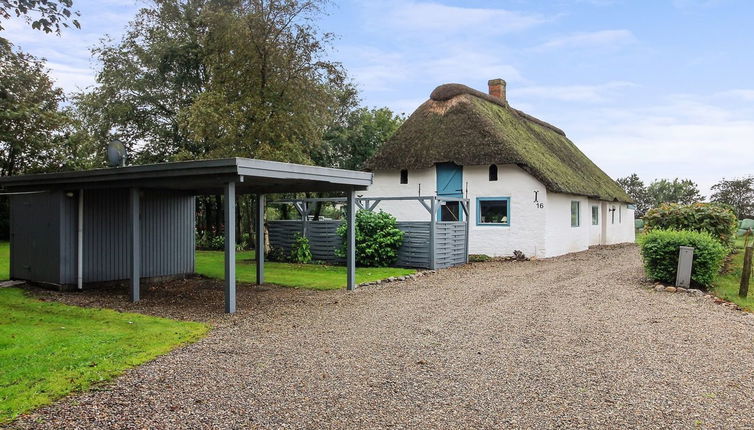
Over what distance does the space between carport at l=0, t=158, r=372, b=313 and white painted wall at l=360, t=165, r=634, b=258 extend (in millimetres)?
8766

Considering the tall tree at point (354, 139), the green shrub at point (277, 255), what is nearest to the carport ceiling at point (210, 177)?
the green shrub at point (277, 255)

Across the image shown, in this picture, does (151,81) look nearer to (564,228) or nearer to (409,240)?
(409,240)

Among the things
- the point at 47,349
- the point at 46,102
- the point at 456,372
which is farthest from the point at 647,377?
the point at 46,102

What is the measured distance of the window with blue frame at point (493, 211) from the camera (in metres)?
18.5

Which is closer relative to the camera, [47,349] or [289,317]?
[47,349]

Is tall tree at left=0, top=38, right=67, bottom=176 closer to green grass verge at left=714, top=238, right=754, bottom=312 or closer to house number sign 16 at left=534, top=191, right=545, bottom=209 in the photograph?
house number sign 16 at left=534, top=191, right=545, bottom=209

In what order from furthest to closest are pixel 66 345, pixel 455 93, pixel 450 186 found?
1. pixel 455 93
2. pixel 450 186
3. pixel 66 345

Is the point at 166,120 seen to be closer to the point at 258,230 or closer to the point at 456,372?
the point at 258,230

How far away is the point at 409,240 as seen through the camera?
49.9ft

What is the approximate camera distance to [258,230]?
39.0 feet

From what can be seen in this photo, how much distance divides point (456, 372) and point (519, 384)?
628 millimetres

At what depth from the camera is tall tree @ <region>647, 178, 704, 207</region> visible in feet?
152

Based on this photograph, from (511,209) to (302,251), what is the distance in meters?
7.14

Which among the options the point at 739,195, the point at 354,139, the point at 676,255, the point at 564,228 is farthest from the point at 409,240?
the point at 739,195
